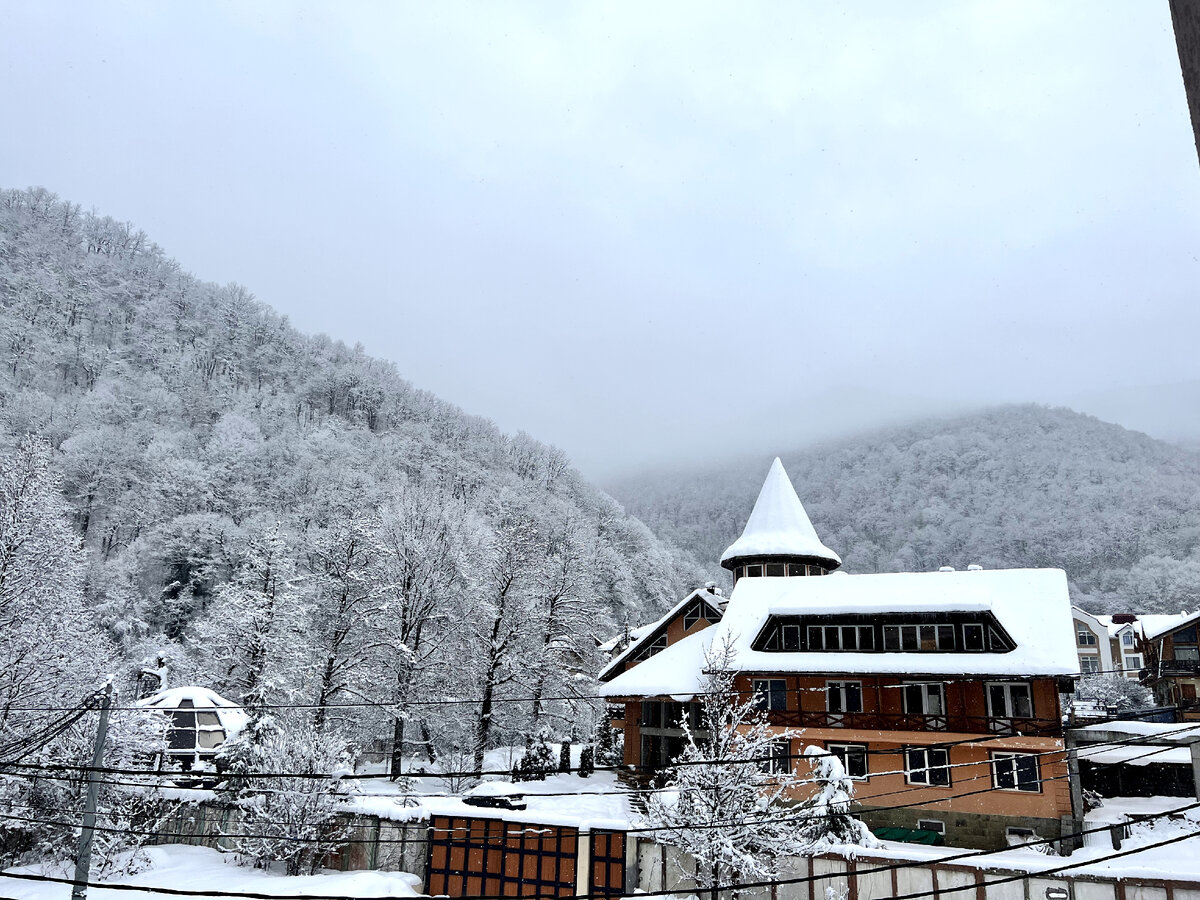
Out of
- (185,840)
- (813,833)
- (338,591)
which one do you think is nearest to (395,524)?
(338,591)

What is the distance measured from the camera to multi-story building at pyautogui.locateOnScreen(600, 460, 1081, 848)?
96.7ft

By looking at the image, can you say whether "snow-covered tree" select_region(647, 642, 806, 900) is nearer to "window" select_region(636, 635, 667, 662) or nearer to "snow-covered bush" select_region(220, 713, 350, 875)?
"snow-covered bush" select_region(220, 713, 350, 875)

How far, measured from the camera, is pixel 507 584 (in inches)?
1599

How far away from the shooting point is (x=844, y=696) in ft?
110

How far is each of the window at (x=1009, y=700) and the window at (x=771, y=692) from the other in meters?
8.04

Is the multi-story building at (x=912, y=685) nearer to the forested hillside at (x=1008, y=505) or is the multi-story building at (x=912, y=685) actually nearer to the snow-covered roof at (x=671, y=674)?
the snow-covered roof at (x=671, y=674)

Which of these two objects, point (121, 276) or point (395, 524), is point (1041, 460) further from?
point (121, 276)

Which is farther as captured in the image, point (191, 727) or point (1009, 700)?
point (191, 727)

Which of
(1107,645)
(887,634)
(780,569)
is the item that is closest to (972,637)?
(887,634)

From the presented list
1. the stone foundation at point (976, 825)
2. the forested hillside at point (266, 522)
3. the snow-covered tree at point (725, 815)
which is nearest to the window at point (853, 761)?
the stone foundation at point (976, 825)

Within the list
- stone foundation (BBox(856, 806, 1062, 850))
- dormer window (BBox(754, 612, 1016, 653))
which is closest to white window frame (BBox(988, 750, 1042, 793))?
stone foundation (BBox(856, 806, 1062, 850))

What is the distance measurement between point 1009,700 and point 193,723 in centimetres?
3545

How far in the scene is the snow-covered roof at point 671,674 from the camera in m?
35.1

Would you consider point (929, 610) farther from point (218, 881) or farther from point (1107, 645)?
point (1107, 645)
